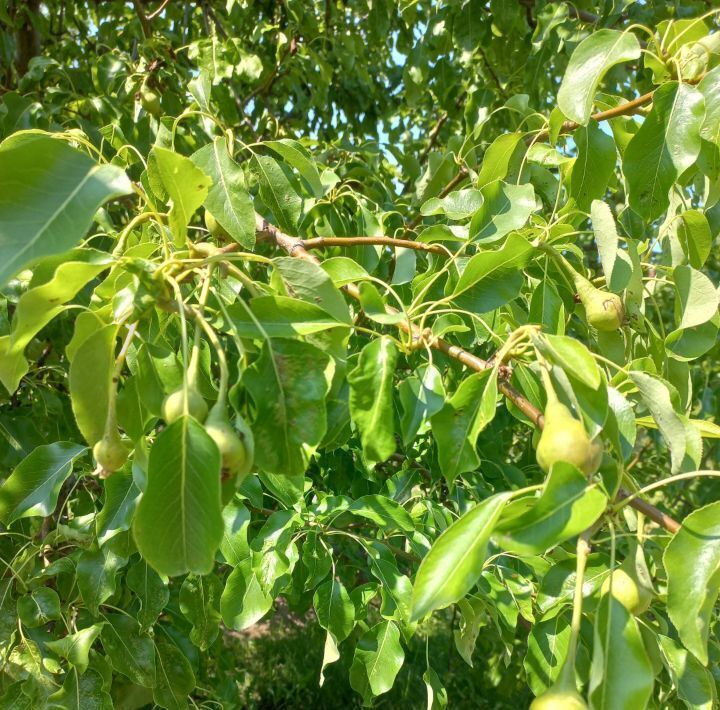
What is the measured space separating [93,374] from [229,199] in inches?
14.0

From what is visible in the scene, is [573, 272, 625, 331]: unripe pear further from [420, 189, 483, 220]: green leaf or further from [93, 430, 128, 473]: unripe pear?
[93, 430, 128, 473]: unripe pear

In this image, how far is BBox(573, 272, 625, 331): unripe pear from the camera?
109cm

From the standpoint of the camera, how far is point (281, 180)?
1.31 meters

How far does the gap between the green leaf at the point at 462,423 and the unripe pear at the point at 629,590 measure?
224mm

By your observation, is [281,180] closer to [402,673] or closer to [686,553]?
[686,553]

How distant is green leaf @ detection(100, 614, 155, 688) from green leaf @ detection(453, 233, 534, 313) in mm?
1001

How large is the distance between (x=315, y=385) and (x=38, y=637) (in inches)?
43.5

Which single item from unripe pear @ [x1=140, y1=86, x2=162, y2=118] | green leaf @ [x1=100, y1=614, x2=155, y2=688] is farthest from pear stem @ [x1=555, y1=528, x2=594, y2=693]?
unripe pear @ [x1=140, y1=86, x2=162, y2=118]

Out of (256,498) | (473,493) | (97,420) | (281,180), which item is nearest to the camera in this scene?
(97,420)

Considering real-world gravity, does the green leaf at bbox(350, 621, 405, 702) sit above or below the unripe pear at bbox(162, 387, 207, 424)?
below

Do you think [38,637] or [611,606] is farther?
[38,637]

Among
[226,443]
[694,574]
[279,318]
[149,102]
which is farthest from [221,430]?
[149,102]

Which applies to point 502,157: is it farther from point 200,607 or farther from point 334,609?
point 200,607

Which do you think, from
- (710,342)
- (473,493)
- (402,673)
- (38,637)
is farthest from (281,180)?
(402,673)
